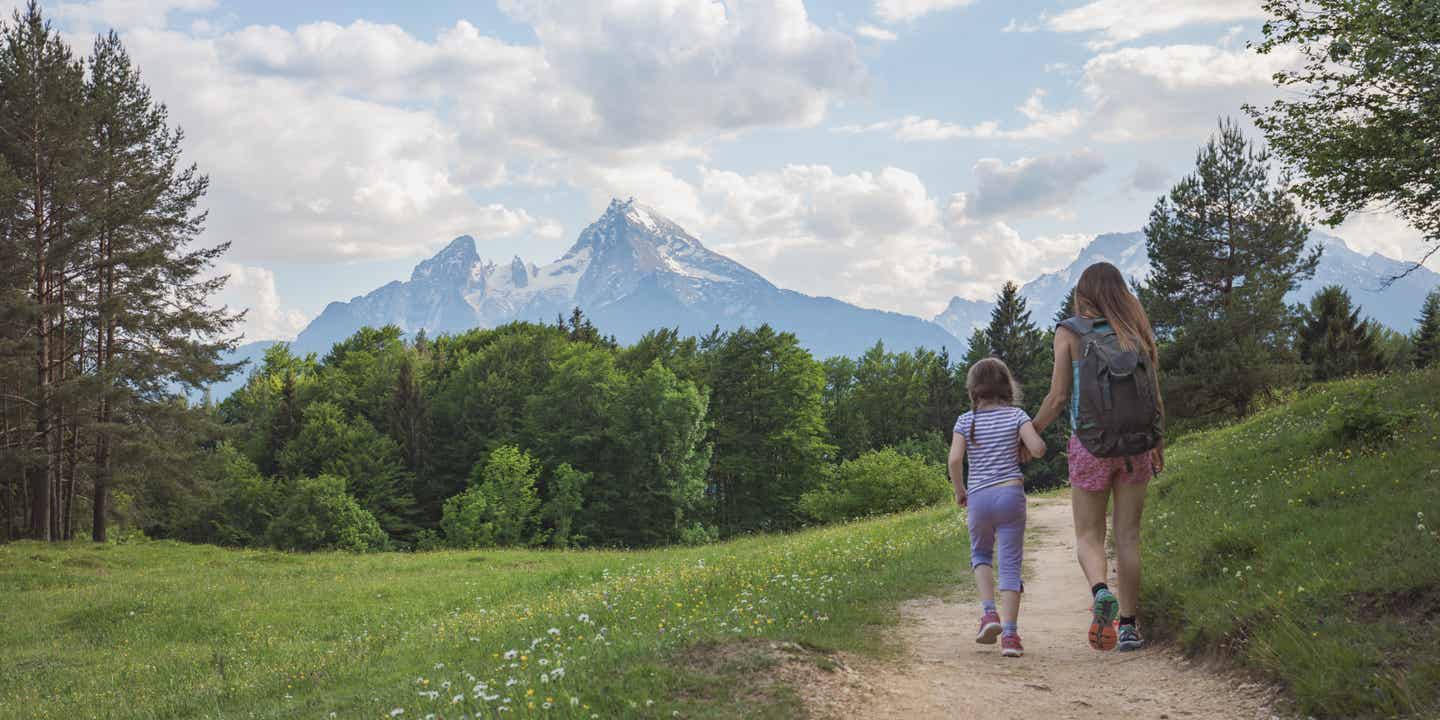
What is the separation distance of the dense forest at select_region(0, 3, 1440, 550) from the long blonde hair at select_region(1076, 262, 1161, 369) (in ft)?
22.5

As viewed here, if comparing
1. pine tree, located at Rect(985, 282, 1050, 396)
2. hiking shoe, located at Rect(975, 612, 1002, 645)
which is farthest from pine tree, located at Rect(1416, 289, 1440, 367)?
Answer: hiking shoe, located at Rect(975, 612, 1002, 645)

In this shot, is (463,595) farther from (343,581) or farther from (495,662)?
(495,662)

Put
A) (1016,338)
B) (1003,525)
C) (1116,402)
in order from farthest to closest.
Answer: (1016,338), (1003,525), (1116,402)

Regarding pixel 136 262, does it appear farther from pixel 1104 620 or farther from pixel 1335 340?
pixel 1335 340

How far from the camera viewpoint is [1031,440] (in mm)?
6598

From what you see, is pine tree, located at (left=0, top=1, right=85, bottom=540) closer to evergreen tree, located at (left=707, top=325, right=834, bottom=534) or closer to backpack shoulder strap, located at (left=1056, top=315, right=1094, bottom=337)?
backpack shoulder strap, located at (left=1056, top=315, right=1094, bottom=337)

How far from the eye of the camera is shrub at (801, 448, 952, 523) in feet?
152

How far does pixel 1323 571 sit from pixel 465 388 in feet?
228

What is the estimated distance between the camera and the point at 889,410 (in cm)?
8550

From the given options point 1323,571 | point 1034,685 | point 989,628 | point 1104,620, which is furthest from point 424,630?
point 1323,571

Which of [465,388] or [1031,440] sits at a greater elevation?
[465,388]

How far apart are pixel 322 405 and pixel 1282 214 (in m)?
64.4

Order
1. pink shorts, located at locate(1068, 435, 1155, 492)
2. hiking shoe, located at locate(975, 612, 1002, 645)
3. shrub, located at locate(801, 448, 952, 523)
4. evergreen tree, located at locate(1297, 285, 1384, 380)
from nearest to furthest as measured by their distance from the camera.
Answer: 1. pink shorts, located at locate(1068, 435, 1155, 492)
2. hiking shoe, located at locate(975, 612, 1002, 645)
3. shrub, located at locate(801, 448, 952, 523)
4. evergreen tree, located at locate(1297, 285, 1384, 380)

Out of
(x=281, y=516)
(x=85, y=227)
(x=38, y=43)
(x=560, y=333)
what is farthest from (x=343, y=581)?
(x=560, y=333)
